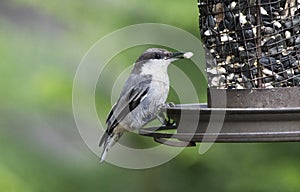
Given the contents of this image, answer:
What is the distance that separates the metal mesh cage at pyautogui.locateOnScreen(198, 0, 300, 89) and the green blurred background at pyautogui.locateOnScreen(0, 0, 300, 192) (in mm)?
708

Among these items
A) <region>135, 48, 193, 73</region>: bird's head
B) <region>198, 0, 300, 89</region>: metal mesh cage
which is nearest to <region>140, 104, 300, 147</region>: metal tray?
<region>198, 0, 300, 89</region>: metal mesh cage

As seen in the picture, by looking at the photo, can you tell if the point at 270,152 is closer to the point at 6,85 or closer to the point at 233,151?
the point at 233,151

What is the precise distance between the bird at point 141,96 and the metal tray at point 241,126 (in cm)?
78

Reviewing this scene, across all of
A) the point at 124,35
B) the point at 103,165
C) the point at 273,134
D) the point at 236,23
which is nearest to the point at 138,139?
the point at 103,165

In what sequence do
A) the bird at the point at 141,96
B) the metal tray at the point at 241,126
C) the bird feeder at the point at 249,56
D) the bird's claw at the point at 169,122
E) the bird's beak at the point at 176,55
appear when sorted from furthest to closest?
the bird at the point at 141,96 → the bird's beak at the point at 176,55 → the bird's claw at the point at 169,122 → the bird feeder at the point at 249,56 → the metal tray at the point at 241,126

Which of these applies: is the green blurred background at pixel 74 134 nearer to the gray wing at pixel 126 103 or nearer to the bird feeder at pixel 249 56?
the gray wing at pixel 126 103

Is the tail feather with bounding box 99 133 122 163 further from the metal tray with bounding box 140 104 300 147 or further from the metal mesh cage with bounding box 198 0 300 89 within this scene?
the metal tray with bounding box 140 104 300 147

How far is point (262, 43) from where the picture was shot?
3566mm

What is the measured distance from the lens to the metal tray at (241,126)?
3037mm

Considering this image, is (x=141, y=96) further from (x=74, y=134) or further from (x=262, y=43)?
(x=262, y=43)

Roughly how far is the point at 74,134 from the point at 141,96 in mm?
717

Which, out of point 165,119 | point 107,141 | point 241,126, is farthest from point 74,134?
point 241,126

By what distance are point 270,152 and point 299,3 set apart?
1150 millimetres

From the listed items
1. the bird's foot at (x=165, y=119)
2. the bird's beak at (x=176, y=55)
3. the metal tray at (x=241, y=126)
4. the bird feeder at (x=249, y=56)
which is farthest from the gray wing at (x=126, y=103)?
the metal tray at (x=241, y=126)
